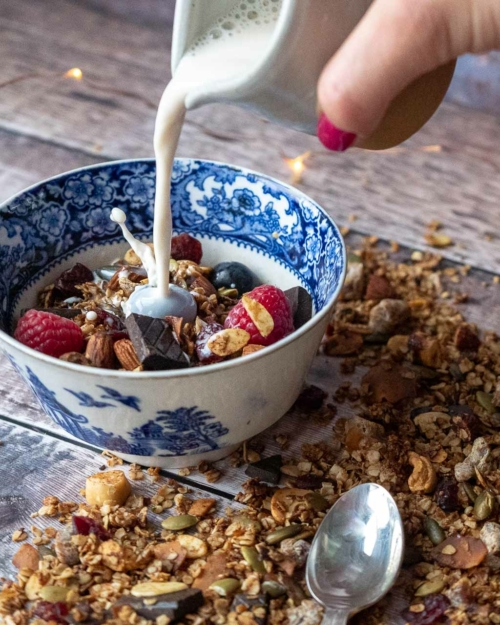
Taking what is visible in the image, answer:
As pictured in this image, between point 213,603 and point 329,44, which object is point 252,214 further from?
point 213,603


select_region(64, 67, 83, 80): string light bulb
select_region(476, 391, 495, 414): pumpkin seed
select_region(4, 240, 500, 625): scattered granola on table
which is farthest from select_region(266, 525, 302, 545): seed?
select_region(64, 67, 83, 80): string light bulb

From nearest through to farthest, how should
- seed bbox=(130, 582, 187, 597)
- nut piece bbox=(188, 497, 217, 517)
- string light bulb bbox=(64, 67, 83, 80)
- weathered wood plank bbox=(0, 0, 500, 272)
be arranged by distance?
seed bbox=(130, 582, 187, 597), nut piece bbox=(188, 497, 217, 517), weathered wood plank bbox=(0, 0, 500, 272), string light bulb bbox=(64, 67, 83, 80)

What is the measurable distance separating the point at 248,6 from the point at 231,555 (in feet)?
1.85

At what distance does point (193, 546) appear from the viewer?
2.63 ft

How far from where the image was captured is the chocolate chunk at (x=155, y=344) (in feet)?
2.71

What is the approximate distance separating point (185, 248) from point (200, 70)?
0.97ft

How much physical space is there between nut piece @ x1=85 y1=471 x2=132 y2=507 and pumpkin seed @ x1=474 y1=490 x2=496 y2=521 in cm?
Answer: 37

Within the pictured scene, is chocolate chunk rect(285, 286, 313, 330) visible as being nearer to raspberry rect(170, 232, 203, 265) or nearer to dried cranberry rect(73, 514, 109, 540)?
raspberry rect(170, 232, 203, 265)

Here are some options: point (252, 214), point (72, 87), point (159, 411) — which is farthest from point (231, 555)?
point (72, 87)

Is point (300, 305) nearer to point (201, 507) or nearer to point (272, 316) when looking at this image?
point (272, 316)

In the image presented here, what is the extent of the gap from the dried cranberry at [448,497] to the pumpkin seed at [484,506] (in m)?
0.02

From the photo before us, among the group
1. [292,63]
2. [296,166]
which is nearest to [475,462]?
[292,63]

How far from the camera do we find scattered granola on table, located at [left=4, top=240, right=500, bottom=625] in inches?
29.4

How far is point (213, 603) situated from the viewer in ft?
2.45
